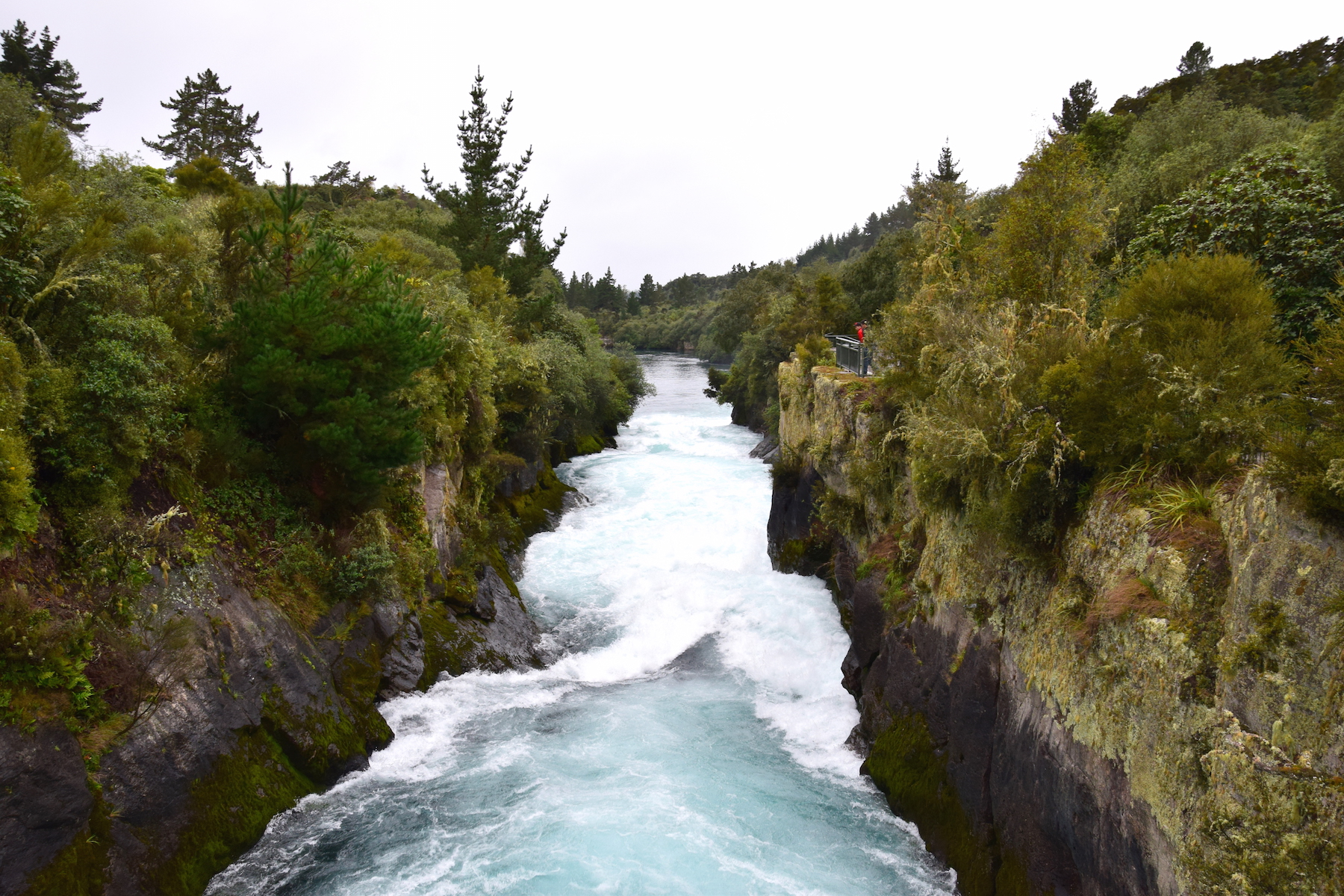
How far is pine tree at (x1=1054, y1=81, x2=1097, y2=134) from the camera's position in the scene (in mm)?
35438

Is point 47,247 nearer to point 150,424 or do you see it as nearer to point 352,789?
point 150,424

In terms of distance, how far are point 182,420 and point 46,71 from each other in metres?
34.9

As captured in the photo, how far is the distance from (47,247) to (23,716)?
6.02m

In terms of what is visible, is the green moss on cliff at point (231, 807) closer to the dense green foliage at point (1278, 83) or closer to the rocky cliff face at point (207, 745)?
the rocky cliff face at point (207, 745)

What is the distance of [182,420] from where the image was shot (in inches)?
420

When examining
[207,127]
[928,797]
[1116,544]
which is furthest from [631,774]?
[207,127]

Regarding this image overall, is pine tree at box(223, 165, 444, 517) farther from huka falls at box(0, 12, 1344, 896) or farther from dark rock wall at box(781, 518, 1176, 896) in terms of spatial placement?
dark rock wall at box(781, 518, 1176, 896)

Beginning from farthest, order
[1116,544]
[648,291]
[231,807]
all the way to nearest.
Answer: [648,291] → [231,807] → [1116,544]

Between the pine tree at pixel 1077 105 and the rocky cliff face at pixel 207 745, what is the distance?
3812cm

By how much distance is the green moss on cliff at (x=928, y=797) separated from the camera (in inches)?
342

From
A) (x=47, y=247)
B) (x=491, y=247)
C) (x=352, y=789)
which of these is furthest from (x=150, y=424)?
(x=491, y=247)

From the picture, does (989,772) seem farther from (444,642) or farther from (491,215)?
(491,215)

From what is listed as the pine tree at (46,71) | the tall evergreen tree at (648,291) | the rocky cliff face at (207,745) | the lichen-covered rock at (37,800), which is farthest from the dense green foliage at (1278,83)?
the tall evergreen tree at (648,291)

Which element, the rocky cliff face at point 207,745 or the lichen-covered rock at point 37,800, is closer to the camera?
the lichen-covered rock at point 37,800
